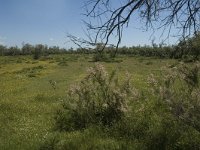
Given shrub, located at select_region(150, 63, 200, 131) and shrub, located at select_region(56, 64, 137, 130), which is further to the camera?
shrub, located at select_region(56, 64, 137, 130)

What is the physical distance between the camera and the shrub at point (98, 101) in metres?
10.7

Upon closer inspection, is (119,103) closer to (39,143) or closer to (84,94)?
(84,94)

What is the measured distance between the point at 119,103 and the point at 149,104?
6.84ft

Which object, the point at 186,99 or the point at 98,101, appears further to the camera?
the point at 98,101

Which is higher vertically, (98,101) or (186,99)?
(186,99)

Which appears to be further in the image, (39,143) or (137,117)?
(137,117)

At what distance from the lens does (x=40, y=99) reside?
1794 cm

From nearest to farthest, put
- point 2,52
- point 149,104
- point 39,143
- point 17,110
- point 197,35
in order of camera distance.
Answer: point 197,35 → point 39,143 → point 149,104 → point 17,110 → point 2,52

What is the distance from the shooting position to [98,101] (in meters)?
11.6

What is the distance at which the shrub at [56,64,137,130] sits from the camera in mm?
10742

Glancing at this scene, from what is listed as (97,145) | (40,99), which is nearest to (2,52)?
(40,99)

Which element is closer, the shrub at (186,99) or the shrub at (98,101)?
the shrub at (186,99)

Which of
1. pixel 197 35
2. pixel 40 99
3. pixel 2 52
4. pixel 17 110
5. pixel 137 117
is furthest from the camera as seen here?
pixel 2 52

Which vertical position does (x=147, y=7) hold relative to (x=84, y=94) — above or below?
above
